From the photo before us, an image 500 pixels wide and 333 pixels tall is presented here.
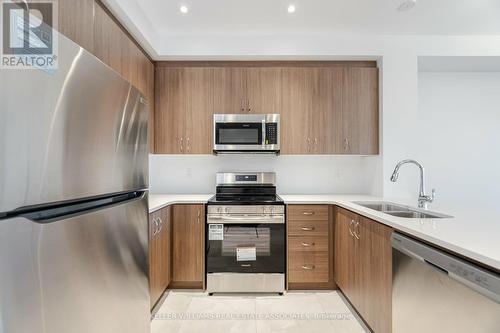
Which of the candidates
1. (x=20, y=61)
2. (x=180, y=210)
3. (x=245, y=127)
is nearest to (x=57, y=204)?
(x=20, y=61)

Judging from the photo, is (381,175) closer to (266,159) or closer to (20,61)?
(266,159)

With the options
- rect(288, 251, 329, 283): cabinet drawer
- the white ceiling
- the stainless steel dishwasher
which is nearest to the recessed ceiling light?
the white ceiling

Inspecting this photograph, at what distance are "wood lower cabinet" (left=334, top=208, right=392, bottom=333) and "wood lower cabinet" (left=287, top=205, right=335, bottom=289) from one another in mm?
99

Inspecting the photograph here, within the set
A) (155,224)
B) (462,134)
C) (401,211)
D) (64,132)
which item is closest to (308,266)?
(401,211)

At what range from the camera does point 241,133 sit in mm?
2814

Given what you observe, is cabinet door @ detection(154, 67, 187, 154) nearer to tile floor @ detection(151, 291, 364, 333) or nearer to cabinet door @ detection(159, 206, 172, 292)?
cabinet door @ detection(159, 206, 172, 292)

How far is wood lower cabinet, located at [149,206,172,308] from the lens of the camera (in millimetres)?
2045

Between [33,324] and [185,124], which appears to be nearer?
[33,324]

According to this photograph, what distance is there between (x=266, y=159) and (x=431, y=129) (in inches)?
83.6

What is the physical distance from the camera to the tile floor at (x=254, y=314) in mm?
2002

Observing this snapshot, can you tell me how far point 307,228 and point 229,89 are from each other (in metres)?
1.77

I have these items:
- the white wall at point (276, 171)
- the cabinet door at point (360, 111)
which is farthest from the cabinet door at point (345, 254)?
the cabinet door at point (360, 111)

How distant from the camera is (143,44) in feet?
8.09

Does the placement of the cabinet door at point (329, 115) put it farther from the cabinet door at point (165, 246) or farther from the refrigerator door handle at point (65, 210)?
the refrigerator door handle at point (65, 210)
